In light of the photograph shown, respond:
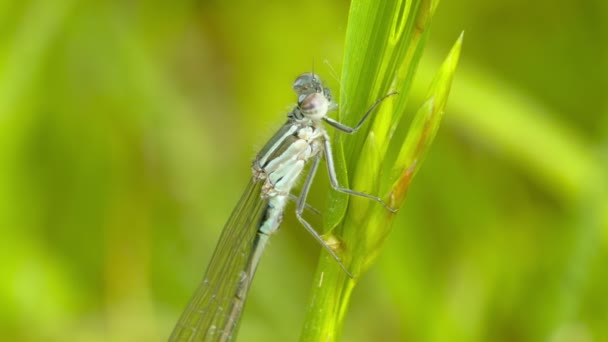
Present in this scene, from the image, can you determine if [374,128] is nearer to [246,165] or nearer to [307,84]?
[307,84]

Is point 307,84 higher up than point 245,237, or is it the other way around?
point 307,84

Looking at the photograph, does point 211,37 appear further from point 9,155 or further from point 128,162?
point 9,155

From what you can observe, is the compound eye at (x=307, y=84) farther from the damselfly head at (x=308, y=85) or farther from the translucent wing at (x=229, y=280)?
the translucent wing at (x=229, y=280)

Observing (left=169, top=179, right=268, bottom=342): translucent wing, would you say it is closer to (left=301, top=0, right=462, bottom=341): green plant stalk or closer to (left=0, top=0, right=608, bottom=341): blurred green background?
(left=0, top=0, right=608, bottom=341): blurred green background

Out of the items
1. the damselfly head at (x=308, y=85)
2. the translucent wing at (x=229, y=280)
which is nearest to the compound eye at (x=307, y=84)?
the damselfly head at (x=308, y=85)

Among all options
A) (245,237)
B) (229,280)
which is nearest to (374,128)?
(245,237)

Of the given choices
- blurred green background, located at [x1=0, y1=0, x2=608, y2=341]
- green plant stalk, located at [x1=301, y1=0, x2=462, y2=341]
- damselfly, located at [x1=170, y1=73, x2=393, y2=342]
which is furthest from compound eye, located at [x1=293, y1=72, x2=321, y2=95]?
green plant stalk, located at [x1=301, y1=0, x2=462, y2=341]

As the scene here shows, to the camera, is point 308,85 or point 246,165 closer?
point 308,85

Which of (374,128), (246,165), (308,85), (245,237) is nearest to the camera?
(374,128)
